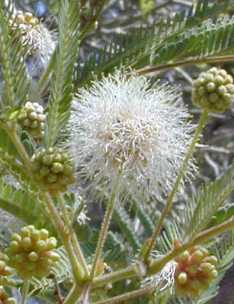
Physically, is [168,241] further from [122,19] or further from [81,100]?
[122,19]

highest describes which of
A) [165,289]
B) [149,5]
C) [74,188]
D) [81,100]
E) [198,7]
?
[149,5]

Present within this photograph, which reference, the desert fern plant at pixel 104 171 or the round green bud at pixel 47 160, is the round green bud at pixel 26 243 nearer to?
the desert fern plant at pixel 104 171

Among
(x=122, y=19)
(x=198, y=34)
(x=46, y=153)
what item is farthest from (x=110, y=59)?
(x=122, y=19)

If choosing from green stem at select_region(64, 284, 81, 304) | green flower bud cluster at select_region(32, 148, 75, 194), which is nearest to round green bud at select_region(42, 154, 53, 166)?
green flower bud cluster at select_region(32, 148, 75, 194)

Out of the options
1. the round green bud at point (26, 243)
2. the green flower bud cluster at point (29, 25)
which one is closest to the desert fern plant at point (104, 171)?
the round green bud at point (26, 243)

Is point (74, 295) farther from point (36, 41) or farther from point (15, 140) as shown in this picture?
point (36, 41)

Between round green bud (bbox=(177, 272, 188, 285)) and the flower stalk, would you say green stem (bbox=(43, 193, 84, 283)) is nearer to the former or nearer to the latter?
the flower stalk

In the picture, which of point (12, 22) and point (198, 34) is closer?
point (12, 22)
